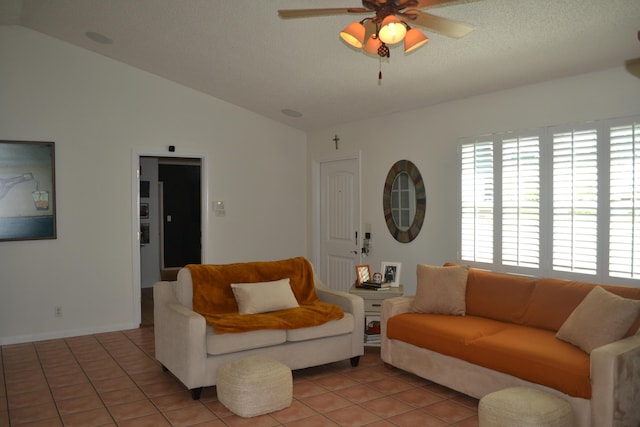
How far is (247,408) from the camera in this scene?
10.7 feet

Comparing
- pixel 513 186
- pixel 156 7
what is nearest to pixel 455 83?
pixel 513 186

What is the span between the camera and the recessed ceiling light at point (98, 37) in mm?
4953

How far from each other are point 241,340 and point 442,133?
2781 millimetres

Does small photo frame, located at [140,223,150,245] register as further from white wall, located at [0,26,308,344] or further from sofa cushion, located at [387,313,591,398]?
sofa cushion, located at [387,313,591,398]

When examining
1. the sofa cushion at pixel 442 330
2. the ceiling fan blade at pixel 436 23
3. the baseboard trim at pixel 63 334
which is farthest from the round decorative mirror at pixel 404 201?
the baseboard trim at pixel 63 334

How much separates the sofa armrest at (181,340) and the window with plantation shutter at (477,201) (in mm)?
2490

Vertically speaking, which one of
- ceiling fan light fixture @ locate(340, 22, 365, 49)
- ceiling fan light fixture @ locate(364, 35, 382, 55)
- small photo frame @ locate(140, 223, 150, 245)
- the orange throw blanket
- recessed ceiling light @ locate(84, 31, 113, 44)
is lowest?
the orange throw blanket

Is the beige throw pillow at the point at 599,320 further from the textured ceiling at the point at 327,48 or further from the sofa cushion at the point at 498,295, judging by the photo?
the textured ceiling at the point at 327,48

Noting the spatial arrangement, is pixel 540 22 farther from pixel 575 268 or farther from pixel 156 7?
pixel 156 7

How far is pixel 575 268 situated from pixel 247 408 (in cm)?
264

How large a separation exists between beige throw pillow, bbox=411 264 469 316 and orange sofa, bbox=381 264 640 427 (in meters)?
0.06

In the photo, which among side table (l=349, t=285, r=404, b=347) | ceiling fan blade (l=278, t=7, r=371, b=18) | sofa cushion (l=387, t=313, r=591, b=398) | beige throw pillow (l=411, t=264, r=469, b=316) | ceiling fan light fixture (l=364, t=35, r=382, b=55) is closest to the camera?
ceiling fan blade (l=278, t=7, r=371, b=18)

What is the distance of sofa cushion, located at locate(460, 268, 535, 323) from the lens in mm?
3816

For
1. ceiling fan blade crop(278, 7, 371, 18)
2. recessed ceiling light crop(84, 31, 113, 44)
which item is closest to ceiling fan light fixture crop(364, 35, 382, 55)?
ceiling fan blade crop(278, 7, 371, 18)
